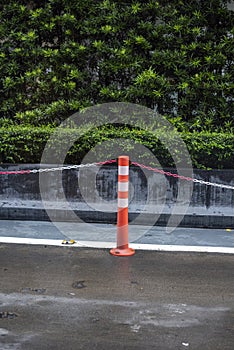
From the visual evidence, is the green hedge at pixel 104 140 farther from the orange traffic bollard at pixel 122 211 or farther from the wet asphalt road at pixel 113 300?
the wet asphalt road at pixel 113 300

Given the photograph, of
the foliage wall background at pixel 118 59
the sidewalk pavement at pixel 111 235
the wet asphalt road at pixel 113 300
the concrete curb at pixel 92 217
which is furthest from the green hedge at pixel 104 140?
the wet asphalt road at pixel 113 300

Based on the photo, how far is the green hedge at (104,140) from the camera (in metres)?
8.66

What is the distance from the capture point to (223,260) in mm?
6730

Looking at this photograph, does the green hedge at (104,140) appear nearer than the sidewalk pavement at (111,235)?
No

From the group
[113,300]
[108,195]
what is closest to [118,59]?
[108,195]

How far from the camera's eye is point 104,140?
884 cm

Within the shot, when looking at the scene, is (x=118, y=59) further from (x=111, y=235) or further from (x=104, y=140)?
(x=111, y=235)

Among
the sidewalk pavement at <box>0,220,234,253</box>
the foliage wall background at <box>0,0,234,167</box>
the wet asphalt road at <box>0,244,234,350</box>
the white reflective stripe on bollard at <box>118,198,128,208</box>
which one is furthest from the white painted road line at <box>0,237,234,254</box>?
the foliage wall background at <box>0,0,234,167</box>

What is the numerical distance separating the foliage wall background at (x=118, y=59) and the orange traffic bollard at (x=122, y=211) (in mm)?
3906

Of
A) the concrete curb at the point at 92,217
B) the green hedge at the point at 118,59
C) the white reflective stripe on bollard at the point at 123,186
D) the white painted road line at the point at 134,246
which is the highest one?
the green hedge at the point at 118,59

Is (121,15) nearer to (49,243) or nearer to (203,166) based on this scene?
(203,166)

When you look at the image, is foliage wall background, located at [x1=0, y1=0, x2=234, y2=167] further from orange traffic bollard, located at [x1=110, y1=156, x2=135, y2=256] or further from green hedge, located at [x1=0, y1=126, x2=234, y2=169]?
orange traffic bollard, located at [x1=110, y1=156, x2=135, y2=256]

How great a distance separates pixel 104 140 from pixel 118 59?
2.61 m

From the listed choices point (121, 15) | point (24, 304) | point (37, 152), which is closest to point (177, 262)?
point (24, 304)
